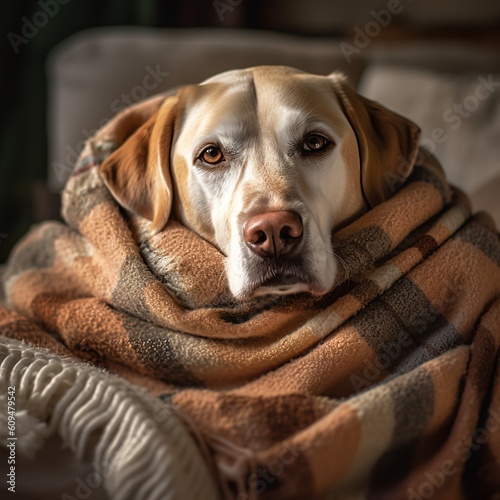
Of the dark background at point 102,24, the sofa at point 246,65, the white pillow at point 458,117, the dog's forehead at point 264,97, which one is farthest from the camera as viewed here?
the dark background at point 102,24

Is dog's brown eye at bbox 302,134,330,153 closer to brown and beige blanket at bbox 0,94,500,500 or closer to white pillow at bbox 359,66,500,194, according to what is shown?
brown and beige blanket at bbox 0,94,500,500

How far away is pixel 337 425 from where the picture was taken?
82cm

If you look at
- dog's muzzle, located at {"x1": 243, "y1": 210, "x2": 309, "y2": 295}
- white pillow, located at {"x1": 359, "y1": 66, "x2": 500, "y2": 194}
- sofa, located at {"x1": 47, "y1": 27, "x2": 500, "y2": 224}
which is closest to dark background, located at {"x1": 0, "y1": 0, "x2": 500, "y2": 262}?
sofa, located at {"x1": 47, "y1": 27, "x2": 500, "y2": 224}

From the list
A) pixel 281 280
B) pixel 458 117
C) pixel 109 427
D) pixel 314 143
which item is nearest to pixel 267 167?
pixel 314 143

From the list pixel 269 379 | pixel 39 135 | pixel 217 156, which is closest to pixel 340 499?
pixel 269 379

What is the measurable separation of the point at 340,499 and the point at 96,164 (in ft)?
2.81

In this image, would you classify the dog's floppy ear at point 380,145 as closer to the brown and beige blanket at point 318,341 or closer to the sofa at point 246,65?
the brown and beige blanket at point 318,341

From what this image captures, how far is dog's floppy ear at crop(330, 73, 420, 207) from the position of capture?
1.16m

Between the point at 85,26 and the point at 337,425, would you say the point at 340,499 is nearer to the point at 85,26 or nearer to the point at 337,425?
the point at 337,425

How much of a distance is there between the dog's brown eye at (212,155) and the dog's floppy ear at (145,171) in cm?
10

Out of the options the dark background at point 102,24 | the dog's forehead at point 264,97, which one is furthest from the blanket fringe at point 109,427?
the dark background at point 102,24

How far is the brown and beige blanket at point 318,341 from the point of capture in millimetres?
835

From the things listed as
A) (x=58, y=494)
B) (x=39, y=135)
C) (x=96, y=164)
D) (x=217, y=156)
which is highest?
(x=217, y=156)

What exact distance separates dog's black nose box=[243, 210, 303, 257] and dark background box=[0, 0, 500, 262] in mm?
1926
